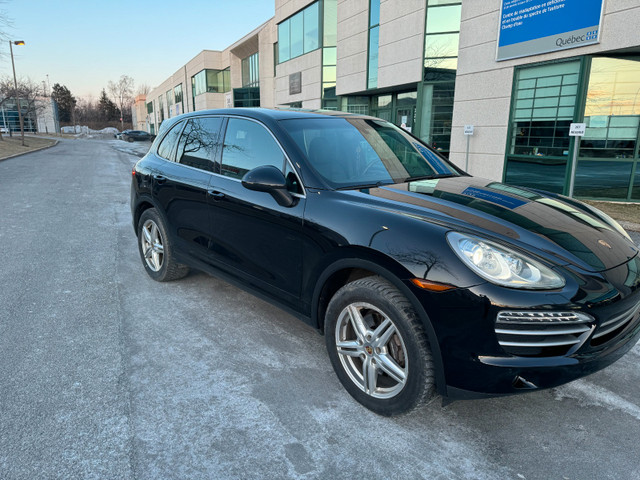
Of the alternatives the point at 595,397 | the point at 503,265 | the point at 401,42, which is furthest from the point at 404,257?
the point at 401,42

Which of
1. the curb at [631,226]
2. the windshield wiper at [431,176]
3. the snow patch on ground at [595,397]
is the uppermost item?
the windshield wiper at [431,176]

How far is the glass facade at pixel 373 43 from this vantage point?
1759 cm

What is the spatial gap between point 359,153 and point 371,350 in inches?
60.4

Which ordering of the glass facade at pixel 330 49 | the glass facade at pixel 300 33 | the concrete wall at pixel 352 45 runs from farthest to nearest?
the glass facade at pixel 300 33 → the glass facade at pixel 330 49 → the concrete wall at pixel 352 45

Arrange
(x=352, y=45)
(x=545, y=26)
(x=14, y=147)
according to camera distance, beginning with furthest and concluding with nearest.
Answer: (x=14, y=147) → (x=352, y=45) → (x=545, y=26)

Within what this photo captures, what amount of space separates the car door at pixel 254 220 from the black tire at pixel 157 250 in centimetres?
100

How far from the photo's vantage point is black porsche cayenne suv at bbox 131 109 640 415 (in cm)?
218

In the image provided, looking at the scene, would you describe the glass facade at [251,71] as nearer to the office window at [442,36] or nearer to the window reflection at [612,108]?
the office window at [442,36]

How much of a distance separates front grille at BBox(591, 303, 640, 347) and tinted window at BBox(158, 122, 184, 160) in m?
3.93

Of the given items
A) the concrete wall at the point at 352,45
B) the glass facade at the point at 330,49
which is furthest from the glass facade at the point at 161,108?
the concrete wall at the point at 352,45

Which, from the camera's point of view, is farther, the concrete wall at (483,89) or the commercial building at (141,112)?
the commercial building at (141,112)

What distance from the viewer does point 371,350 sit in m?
2.63

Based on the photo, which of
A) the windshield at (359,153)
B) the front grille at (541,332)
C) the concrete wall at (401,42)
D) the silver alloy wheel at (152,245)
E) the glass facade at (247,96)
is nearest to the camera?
the front grille at (541,332)

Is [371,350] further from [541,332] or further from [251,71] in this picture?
[251,71]
